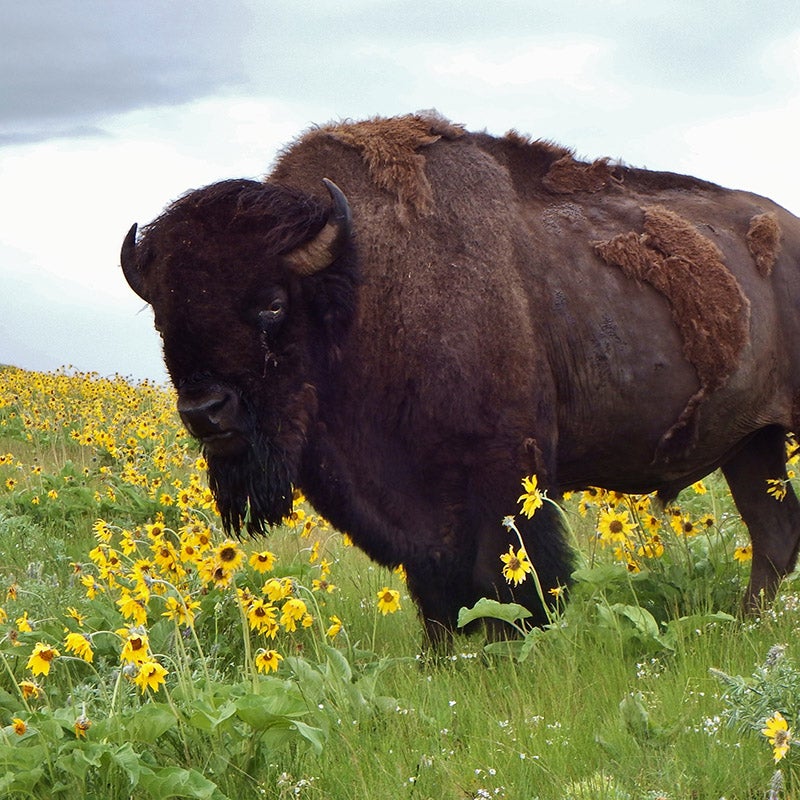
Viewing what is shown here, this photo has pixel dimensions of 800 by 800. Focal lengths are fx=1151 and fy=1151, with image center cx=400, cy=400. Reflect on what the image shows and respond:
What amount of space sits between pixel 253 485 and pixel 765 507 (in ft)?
9.10

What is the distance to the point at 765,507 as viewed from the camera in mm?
6027

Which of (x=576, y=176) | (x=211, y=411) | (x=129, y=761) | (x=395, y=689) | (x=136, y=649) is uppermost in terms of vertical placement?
(x=576, y=176)

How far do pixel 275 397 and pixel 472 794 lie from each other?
2094 millimetres

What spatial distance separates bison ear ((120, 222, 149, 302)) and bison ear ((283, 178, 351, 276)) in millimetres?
714

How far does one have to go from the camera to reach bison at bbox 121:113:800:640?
4805 millimetres

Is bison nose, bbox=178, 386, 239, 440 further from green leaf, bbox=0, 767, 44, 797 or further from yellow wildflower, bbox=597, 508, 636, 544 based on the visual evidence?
green leaf, bbox=0, 767, 44, 797

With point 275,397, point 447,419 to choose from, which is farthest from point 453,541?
point 275,397

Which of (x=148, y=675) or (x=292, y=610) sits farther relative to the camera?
(x=292, y=610)

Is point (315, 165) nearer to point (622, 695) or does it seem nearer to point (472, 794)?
point (622, 695)

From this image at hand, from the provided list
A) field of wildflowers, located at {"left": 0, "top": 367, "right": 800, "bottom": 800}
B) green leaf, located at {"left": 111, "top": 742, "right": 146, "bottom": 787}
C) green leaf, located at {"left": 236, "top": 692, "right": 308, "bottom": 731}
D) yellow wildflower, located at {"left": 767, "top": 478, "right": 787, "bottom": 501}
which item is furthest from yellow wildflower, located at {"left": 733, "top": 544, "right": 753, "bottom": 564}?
green leaf, located at {"left": 111, "top": 742, "right": 146, "bottom": 787}

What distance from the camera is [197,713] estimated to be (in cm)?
320

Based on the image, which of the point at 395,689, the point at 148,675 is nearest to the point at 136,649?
the point at 148,675

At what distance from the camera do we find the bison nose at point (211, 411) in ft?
15.1

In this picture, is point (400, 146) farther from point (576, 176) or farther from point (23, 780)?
point (23, 780)
